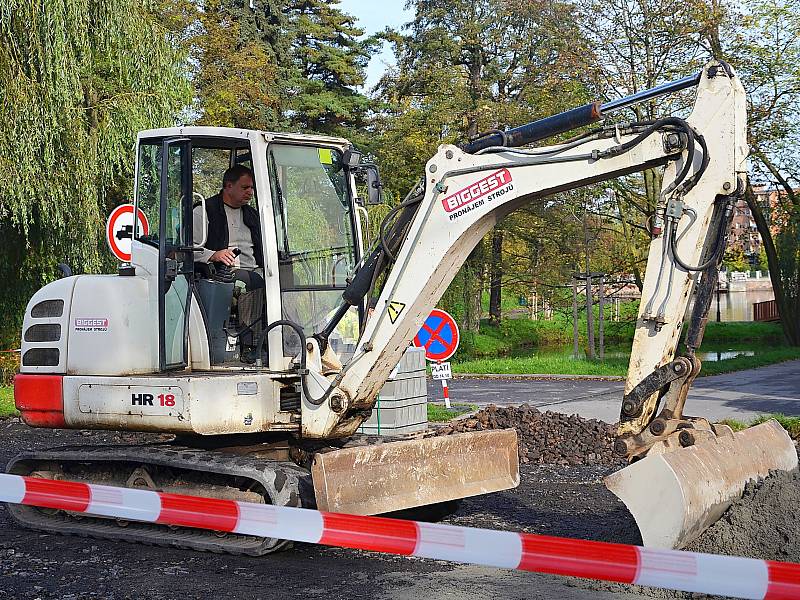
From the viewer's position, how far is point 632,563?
3.88m

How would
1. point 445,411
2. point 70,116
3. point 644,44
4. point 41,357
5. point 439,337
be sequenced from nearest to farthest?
point 41,357 < point 439,337 < point 445,411 < point 70,116 < point 644,44

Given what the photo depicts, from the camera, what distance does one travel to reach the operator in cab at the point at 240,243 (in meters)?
7.45

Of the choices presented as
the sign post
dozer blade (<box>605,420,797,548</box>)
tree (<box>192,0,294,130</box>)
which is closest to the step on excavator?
dozer blade (<box>605,420,797,548</box>)

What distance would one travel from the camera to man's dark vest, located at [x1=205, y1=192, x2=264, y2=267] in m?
7.48

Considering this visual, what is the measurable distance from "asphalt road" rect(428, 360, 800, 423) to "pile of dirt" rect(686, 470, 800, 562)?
7.76 m

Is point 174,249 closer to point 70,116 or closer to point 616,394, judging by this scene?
point 70,116

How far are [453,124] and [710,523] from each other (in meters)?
31.0

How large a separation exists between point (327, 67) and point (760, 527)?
44074 millimetres

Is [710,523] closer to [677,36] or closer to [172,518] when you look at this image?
[172,518]

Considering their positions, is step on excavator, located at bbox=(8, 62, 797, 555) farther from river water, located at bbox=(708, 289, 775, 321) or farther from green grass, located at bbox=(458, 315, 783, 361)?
river water, located at bbox=(708, 289, 775, 321)

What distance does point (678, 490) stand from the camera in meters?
5.48

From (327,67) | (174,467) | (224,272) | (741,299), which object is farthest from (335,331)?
(741,299)

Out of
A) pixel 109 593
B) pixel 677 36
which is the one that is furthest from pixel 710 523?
pixel 677 36

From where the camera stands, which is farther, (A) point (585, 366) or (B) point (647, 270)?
(A) point (585, 366)
